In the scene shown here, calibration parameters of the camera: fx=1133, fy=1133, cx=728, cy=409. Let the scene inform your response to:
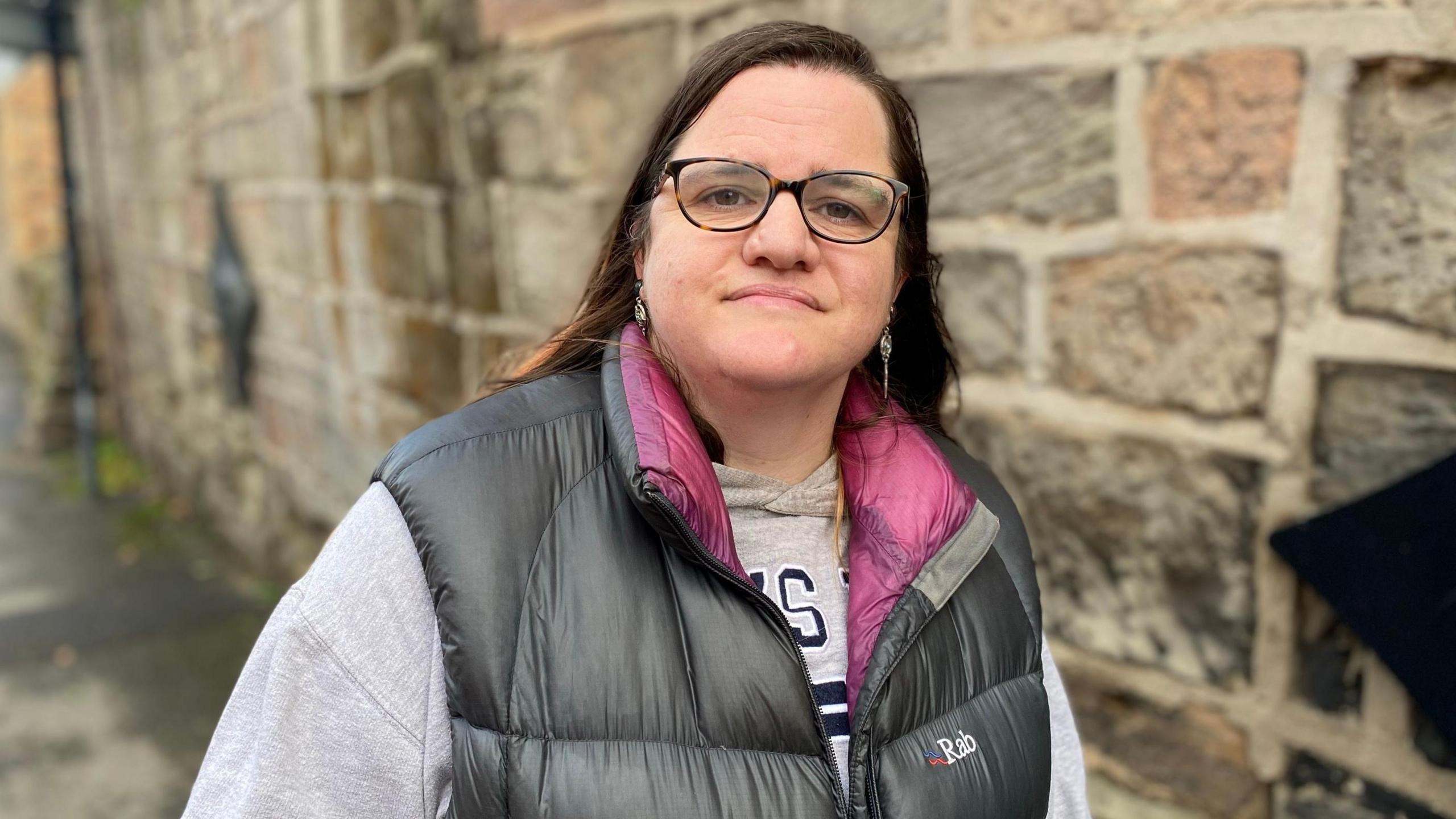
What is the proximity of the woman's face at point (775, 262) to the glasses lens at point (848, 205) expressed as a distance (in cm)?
2

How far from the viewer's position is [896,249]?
139 centimetres

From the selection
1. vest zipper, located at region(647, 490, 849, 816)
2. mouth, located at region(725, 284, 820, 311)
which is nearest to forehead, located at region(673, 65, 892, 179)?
mouth, located at region(725, 284, 820, 311)

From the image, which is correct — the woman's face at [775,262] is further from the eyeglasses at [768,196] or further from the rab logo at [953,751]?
the rab logo at [953,751]

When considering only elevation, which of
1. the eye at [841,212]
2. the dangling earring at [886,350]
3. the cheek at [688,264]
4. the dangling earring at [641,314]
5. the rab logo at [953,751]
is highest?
the eye at [841,212]

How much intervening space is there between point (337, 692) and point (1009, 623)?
2.40 ft

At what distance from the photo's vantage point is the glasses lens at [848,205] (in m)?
1.24

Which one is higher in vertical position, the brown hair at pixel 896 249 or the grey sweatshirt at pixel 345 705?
the brown hair at pixel 896 249

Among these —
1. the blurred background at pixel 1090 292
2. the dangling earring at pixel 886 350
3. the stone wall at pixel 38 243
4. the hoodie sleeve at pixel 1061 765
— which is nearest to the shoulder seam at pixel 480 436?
the dangling earring at pixel 886 350

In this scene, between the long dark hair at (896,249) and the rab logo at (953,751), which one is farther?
the long dark hair at (896,249)

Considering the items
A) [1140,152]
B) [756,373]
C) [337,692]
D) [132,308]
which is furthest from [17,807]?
[132,308]

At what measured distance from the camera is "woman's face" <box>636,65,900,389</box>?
1.21 meters

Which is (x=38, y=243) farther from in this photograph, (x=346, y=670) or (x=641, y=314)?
(x=346, y=670)

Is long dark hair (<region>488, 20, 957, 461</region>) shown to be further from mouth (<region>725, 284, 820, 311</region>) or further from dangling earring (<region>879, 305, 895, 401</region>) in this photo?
mouth (<region>725, 284, 820, 311</region>)

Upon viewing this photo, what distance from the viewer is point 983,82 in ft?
6.03
